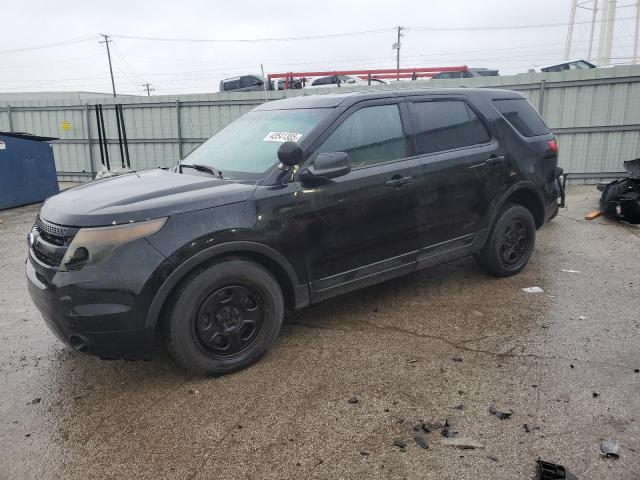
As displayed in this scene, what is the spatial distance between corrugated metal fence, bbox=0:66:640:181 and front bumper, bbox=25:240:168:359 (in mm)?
8426

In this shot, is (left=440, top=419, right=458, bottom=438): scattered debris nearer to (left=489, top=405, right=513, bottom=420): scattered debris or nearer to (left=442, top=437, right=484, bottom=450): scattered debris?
(left=442, top=437, right=484, bottom=450): scattered debris

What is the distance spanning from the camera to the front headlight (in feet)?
9.11

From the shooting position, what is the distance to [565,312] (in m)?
4.13

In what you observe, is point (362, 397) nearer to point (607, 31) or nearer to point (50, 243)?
point (50, 243)

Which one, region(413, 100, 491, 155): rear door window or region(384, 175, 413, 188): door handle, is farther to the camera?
region(413, 100, 491, 155): rear door window

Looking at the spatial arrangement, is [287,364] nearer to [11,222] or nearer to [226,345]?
[226,345]

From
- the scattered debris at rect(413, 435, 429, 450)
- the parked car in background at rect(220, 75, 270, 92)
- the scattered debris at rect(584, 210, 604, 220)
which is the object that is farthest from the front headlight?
the parked car in background at rect(220, 75, 270, 92)

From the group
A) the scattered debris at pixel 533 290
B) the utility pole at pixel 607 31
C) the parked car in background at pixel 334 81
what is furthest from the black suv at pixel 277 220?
the utility pole at pixel 607 31

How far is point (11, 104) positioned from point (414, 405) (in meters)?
17.1

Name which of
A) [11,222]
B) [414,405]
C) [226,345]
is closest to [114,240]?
[226,345]

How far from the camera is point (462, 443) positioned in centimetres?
248

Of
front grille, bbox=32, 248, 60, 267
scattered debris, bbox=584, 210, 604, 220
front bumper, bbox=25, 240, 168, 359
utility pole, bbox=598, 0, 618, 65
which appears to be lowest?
scattered debris, bbox=584, 210, 604, 220

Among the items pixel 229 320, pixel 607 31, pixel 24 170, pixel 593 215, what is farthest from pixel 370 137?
pixel 607 31

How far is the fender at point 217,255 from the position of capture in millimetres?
2881
